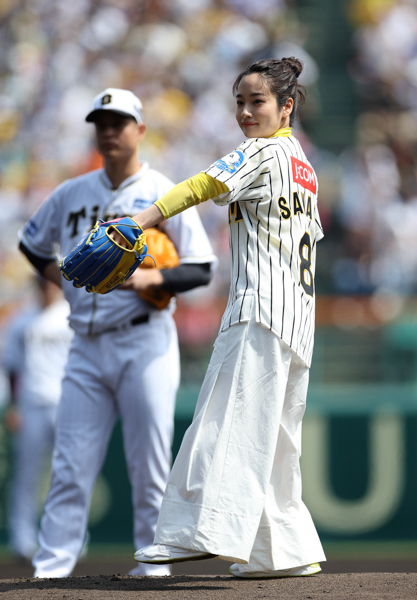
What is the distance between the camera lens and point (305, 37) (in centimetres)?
1129

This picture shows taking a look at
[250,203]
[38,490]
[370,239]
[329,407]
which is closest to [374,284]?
[370,239]

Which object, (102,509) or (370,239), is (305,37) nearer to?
(370,239)

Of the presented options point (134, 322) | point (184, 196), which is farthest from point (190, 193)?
point (134, 322)

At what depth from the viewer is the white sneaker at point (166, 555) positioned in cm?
273

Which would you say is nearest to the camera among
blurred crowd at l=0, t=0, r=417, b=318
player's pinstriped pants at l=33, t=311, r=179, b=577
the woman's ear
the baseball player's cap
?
the woman's ear

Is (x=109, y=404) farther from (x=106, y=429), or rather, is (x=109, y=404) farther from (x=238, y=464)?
(x=238, y=464)

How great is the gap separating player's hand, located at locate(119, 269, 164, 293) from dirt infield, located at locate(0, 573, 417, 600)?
1231 millimetres

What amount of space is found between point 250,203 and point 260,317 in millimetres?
428

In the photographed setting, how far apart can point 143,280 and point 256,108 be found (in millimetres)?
990

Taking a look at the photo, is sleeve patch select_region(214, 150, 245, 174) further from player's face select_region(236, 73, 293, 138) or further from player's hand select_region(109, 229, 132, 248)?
player's hand select_region(109, 229, 132, 248)

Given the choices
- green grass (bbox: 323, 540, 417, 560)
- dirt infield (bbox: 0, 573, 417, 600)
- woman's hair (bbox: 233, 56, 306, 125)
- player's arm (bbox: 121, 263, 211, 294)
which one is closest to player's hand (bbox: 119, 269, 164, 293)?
player's arm (bbox: 121, 263, 211, 294)

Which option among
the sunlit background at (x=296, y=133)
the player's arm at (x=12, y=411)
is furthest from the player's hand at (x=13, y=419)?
the sunlit background at (x=296, y=133)

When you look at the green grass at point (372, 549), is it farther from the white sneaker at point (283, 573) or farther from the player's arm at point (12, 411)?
the white sneaker at point (283, 573)

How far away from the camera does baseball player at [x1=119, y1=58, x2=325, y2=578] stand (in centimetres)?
278
